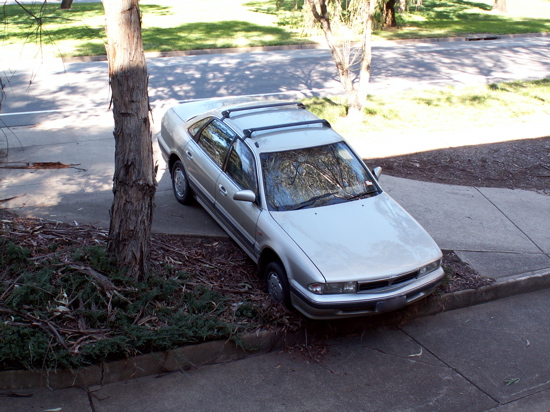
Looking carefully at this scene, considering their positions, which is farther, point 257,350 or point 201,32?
point 201,32

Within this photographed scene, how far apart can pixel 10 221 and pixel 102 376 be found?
8.97ft

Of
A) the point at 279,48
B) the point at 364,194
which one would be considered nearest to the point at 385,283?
the point at 364,194

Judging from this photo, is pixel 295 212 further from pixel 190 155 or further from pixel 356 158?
pixel 190 155

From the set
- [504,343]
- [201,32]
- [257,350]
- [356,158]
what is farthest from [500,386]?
[201,32]

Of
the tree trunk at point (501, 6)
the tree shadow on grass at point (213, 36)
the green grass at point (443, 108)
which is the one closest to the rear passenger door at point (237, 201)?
the green grass at point (443, 108)

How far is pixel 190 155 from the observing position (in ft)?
24.1

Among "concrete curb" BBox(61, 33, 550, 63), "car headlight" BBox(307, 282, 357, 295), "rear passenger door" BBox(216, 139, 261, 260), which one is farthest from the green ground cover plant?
"concrete curb" BBox(61, 33, 550, 63)

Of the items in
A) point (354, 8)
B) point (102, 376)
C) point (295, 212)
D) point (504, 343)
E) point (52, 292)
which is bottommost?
point (504, 343)

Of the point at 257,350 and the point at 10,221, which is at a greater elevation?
the point at 10,221

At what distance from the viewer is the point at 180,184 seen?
25.3 ft

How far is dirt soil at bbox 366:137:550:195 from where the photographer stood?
367 inches

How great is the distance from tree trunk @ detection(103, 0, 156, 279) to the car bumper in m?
1.62

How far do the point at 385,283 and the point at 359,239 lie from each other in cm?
53

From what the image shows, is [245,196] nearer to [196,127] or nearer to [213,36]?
[196,127]
